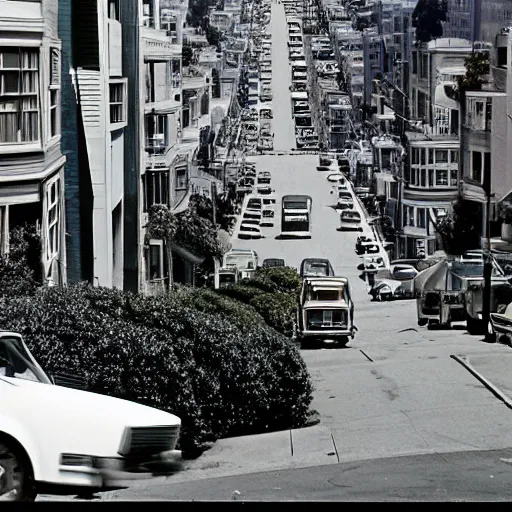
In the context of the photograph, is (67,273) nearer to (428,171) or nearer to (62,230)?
(62,230)

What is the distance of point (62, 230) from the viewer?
538 centimetres

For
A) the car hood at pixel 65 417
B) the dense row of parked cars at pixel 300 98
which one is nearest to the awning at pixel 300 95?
the dense row of parked cars at pixel 300 98

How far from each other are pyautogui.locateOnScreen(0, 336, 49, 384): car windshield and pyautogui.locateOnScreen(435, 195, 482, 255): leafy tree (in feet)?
5.82

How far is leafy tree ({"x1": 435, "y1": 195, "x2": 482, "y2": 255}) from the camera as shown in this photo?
18.1 feet

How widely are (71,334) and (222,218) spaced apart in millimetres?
898

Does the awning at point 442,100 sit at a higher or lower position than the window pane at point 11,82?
lower

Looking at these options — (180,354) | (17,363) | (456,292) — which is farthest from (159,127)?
(456,292)

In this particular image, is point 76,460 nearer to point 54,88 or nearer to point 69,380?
point 69,380

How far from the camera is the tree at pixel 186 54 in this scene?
219 inches

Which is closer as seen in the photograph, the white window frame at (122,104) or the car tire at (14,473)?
the car tire at (14,473)

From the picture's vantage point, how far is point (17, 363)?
15.5 feet

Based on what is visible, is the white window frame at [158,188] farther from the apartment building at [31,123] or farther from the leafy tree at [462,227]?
the leafy tree at [462,227]

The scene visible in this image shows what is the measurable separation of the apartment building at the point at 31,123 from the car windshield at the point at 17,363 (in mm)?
545
